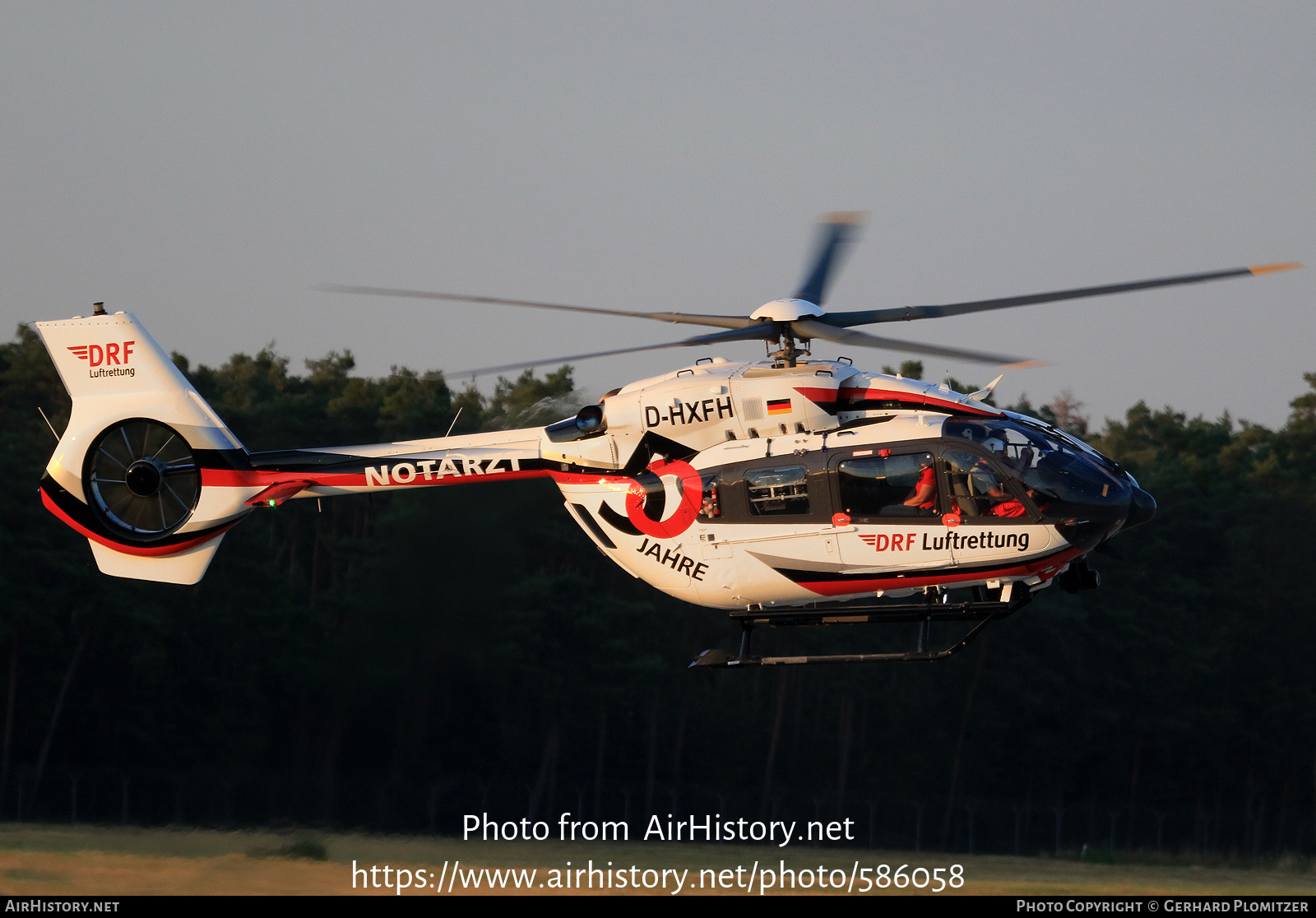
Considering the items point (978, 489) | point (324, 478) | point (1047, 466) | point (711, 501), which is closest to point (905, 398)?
point (978, 489)

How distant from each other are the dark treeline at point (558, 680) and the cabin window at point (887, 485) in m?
9.46

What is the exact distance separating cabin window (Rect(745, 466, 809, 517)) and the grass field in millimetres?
4840

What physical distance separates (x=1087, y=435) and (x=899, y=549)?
5771cm

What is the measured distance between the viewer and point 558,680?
3891cm

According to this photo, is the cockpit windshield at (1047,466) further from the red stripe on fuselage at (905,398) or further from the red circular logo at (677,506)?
the red circular logo at (677,506)

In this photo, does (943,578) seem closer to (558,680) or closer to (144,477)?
(144,477)

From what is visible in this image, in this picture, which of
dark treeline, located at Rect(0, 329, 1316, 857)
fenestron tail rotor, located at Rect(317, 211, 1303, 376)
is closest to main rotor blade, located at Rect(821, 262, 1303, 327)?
fenestron tail rotor, located at Rect(317, 211, 1303, 376)

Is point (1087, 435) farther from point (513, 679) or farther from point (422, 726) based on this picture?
point (422, 726)

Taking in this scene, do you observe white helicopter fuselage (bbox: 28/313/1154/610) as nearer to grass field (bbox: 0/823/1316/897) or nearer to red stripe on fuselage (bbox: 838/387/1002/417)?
red stripe on fuselage (bbox: 838/387/1002/417)

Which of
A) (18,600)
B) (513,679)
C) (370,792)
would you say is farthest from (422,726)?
(18,600)

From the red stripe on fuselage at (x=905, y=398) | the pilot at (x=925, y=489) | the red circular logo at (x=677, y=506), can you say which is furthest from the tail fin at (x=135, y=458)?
the pilot at (x=925, y=489)

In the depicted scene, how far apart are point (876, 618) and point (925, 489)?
1767mm

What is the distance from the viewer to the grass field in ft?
53.4

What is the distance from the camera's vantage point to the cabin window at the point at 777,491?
17.0 meters
